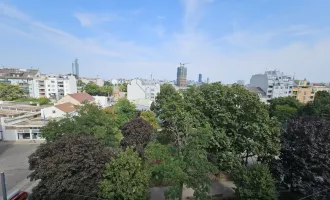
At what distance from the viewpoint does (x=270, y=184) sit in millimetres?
7551

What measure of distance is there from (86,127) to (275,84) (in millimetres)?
43396

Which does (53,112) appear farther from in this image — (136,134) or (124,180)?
(124,180)

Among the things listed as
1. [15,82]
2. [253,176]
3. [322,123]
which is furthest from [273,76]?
[15,82]

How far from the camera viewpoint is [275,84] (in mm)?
40875

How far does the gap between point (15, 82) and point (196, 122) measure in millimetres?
55351

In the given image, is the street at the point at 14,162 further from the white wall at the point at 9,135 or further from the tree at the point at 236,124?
the tree at the point at 236,124

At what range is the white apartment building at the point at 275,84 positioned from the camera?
41.1 meters

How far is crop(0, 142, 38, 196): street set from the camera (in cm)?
1207

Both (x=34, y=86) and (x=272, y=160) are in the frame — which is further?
(x=34, y=86)

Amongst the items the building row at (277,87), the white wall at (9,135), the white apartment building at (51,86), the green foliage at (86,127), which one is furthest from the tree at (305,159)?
the white apartment building at (51,86)

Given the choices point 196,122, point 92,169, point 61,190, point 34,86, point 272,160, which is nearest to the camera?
point 61,190

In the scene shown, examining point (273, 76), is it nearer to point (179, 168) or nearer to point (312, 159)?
point (312, 159)

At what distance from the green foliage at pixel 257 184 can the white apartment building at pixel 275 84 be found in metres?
38.6

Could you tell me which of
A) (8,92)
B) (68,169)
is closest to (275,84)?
(68,169)
